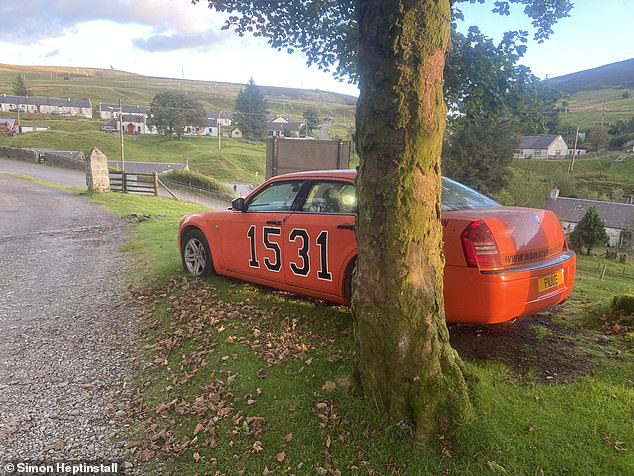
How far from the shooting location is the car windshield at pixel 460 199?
423 centimetres

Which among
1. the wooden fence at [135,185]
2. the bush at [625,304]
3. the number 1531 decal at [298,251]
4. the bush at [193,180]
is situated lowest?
the bush at [193,180]

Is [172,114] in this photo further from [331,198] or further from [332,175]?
[331,198]

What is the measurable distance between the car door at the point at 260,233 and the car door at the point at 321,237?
0.18 metres

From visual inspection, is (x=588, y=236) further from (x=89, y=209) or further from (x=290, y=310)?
(x=290, y=310)

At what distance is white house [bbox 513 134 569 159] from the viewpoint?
294 feet

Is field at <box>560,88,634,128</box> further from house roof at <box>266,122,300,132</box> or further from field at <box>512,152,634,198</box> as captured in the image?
house roof at <box>266,122,300,132</box>

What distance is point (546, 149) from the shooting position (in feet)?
293

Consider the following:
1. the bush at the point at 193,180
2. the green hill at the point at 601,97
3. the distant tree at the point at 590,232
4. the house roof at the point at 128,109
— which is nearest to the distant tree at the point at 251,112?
the house roof at the point at 128,109

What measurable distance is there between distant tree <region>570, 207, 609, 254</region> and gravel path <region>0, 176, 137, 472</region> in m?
37.8

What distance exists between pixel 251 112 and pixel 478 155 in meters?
70.0

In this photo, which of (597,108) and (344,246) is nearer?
(344,246)

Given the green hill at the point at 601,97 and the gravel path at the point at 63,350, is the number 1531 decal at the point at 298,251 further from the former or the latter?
the green hill at the point at 601,97

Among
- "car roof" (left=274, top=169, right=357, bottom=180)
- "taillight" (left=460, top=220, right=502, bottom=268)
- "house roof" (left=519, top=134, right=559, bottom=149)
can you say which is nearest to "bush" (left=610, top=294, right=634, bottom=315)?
"taillight" (left=460, top=220, right=502, bottom=268)

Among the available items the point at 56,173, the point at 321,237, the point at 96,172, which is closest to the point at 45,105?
the point at 56,173
